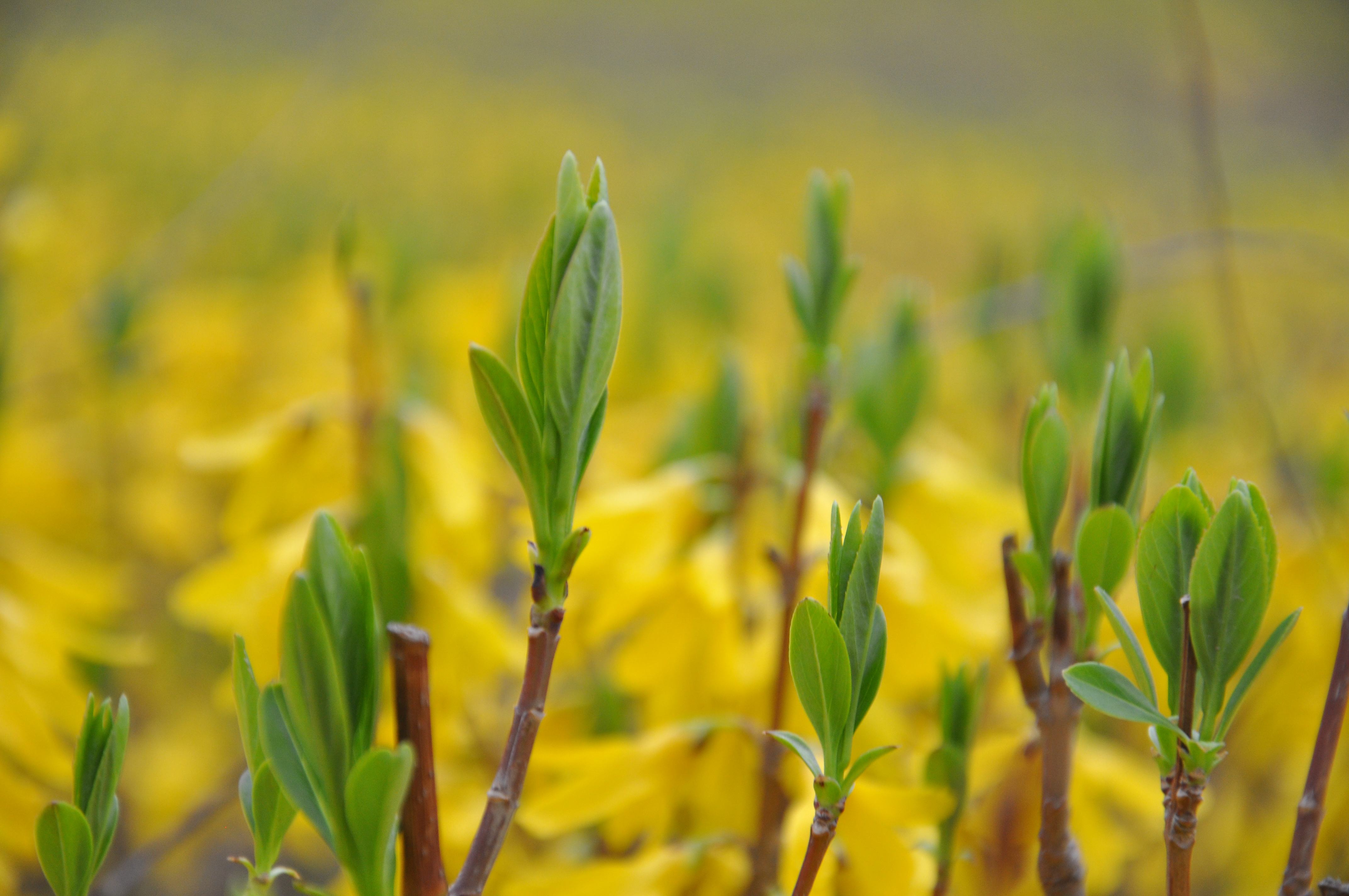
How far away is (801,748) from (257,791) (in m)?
0.11

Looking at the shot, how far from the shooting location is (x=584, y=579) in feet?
1.18

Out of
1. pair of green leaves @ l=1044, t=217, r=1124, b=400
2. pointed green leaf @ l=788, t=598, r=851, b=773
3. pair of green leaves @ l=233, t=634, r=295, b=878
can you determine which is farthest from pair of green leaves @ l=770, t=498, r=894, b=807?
pair of green leaves @ l=1044, t=217, r=1124, b=400

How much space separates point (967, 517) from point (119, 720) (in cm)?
36

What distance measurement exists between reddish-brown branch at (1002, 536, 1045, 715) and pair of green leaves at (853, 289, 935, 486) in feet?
0.64

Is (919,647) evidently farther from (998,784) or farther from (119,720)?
(119,720)

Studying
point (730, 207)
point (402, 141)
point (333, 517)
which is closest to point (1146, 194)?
point (730, 207)

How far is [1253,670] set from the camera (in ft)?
0.58

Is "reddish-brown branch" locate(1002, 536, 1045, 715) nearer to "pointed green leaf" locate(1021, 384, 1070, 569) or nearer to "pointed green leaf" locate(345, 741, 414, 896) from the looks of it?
"pointed green leaf" locate(1021, 384, 1070, 569)

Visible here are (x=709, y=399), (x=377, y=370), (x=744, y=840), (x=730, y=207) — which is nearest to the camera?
(x=744, y=840)

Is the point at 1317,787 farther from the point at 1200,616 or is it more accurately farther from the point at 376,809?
the point at 376,809

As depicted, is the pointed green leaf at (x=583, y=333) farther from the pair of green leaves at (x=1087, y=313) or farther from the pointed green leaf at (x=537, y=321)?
the pair of green leaves at (x=1087, y=313)

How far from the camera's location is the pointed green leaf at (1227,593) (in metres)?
0.18

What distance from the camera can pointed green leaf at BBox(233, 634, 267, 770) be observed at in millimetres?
179

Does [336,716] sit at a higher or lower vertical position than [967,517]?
lower
